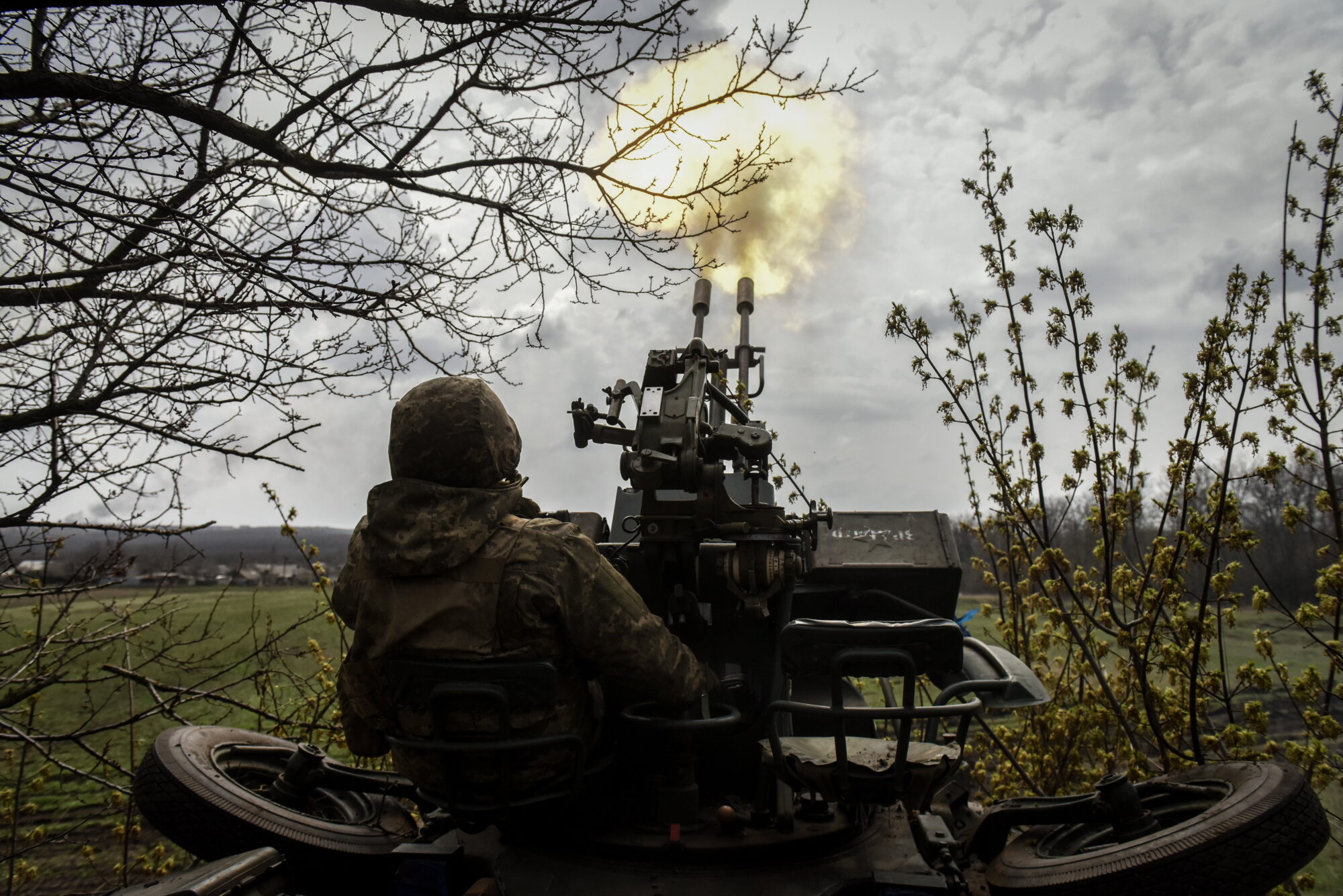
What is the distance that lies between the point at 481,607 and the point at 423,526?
34cm

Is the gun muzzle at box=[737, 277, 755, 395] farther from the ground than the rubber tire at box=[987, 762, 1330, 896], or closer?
farther from the ground

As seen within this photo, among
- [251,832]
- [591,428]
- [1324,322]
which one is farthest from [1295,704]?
[251,832]

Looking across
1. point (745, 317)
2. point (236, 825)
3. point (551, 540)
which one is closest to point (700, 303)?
point (745, 317)

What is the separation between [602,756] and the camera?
136 inches

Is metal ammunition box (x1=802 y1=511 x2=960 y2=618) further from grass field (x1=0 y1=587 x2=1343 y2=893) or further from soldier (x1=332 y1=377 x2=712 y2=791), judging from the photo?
soldier (x1=332 y1=377 x2=712 y2=791)

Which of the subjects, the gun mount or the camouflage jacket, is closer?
the camouflage jacket

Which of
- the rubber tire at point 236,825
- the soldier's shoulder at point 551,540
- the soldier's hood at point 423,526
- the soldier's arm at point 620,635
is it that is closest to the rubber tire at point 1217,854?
the soldier's arm at point 620,635

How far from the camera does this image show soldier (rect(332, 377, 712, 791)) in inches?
114

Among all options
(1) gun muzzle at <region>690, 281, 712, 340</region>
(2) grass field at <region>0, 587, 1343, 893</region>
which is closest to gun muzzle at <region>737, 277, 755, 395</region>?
(1) gun muzzle at <region>690, 281, 712, 340</region>

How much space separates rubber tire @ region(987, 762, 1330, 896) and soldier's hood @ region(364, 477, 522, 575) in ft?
7.26

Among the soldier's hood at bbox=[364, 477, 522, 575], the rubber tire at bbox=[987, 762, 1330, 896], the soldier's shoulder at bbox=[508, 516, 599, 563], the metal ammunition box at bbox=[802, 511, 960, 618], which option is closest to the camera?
the rubber tire at bbox=[987, 762, 1330, 896]

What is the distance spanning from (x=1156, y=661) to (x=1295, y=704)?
0.81 m

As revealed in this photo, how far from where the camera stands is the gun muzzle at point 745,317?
5715mm

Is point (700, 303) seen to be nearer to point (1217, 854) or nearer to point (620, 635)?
point (620, 635)
